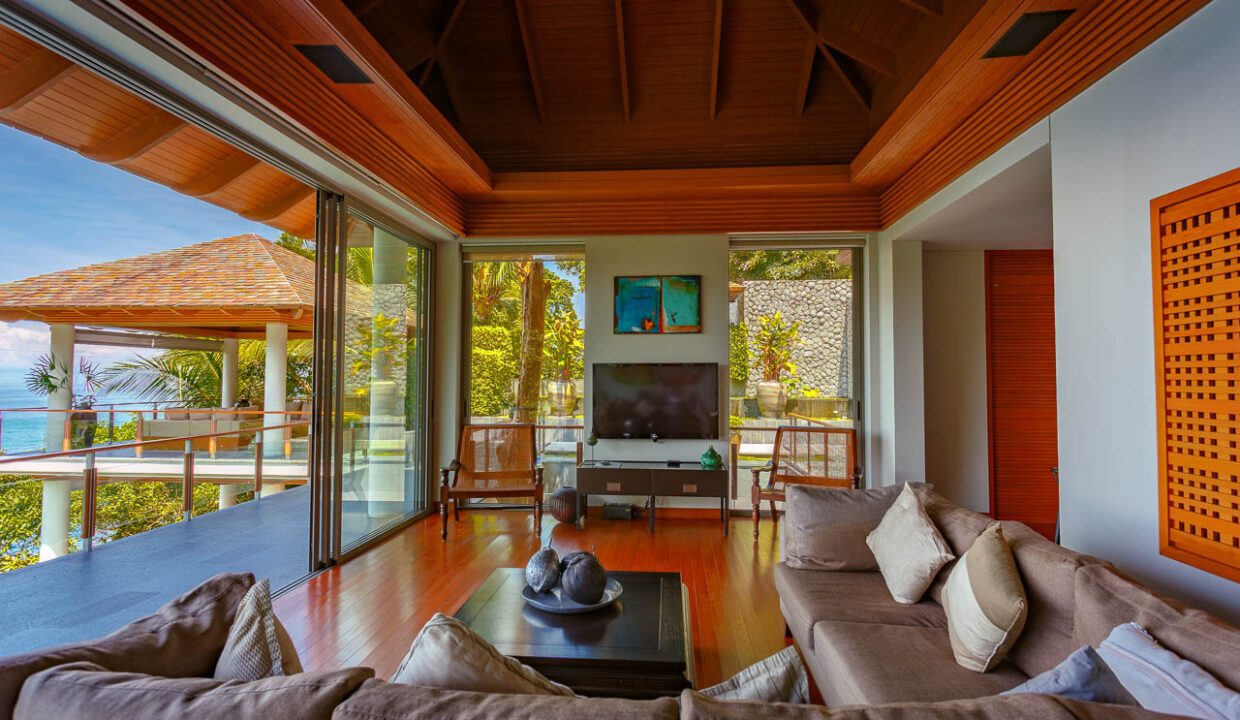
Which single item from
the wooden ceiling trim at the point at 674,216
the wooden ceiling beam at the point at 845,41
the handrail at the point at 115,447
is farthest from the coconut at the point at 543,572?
the wooden ceiling beam at the point at 845,41

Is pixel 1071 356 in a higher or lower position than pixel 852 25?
lower

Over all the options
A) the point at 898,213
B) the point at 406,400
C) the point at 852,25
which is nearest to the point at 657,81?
the point at 852,25

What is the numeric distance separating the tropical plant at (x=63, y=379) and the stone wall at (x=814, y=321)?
5.05 meters

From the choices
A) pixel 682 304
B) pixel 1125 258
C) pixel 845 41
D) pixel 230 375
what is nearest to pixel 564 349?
pixel 682 304

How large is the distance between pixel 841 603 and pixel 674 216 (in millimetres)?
3777

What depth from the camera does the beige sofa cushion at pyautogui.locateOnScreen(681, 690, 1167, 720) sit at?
→ 83cm

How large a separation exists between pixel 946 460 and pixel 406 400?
4880 millimetres

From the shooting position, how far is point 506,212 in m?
5.34

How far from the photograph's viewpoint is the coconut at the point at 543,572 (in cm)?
233

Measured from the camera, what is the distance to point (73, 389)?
3988 millimetres

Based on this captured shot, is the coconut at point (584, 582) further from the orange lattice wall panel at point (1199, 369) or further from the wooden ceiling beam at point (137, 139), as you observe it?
the wooden ceiling beam at point (137, 139)

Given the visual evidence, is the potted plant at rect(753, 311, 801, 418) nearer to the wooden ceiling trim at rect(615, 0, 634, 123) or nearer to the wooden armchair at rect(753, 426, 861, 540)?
the wooden armchair at rect(753, 426, 861, 540)

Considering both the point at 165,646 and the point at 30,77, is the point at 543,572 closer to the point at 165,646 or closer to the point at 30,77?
→ the point at 165,646

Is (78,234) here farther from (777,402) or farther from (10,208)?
(777,402)
